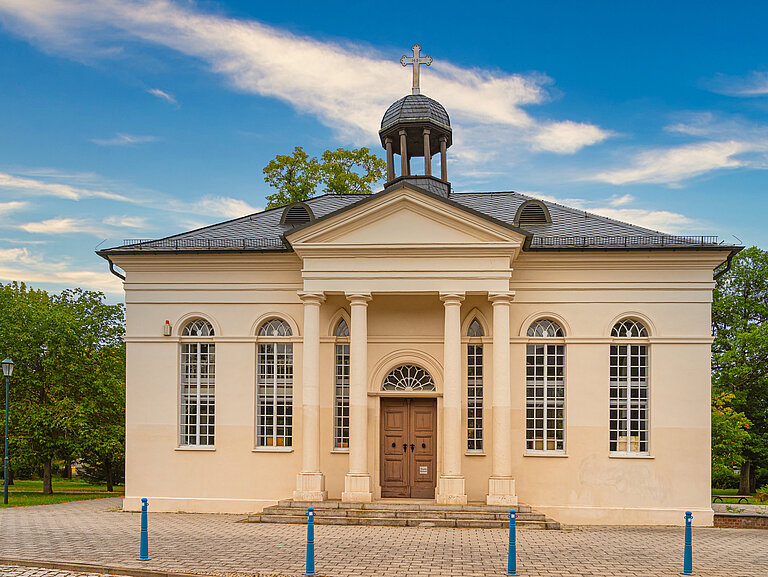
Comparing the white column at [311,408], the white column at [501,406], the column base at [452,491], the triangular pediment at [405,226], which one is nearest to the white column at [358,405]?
the white column at [311,408]

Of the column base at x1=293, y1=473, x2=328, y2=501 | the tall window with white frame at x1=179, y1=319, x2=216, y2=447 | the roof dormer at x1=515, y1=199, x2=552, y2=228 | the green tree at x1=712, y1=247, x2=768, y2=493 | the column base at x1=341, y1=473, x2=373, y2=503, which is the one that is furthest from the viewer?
the green tree at x1=712, y1=247, x2=768, y2=493

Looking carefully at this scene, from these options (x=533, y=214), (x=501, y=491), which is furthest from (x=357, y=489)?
(x=533, y=214)

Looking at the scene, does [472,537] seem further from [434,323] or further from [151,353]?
[151,353]

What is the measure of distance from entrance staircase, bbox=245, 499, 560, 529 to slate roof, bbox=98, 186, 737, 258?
260 inches

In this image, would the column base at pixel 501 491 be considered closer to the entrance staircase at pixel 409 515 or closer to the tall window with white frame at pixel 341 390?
the entrance staircase at pixel 409 515

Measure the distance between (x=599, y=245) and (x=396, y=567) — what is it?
10.4m

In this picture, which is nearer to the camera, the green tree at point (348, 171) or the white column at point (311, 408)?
the white column at point (311, 408)

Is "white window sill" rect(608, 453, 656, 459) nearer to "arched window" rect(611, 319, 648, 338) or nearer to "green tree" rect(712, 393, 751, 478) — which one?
"arched window" rect(611, 319, 648, 338)

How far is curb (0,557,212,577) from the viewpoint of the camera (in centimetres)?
1107

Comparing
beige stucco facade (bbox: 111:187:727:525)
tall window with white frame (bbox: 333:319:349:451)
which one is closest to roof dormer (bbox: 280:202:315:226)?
beige stucco facade (bbox: 111:187:727:525)

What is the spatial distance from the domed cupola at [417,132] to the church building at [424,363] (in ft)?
10.2

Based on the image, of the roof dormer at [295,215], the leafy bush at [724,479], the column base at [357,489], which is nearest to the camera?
the column base at [357,489]

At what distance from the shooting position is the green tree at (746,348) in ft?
113

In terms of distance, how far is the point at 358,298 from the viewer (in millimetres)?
18344
